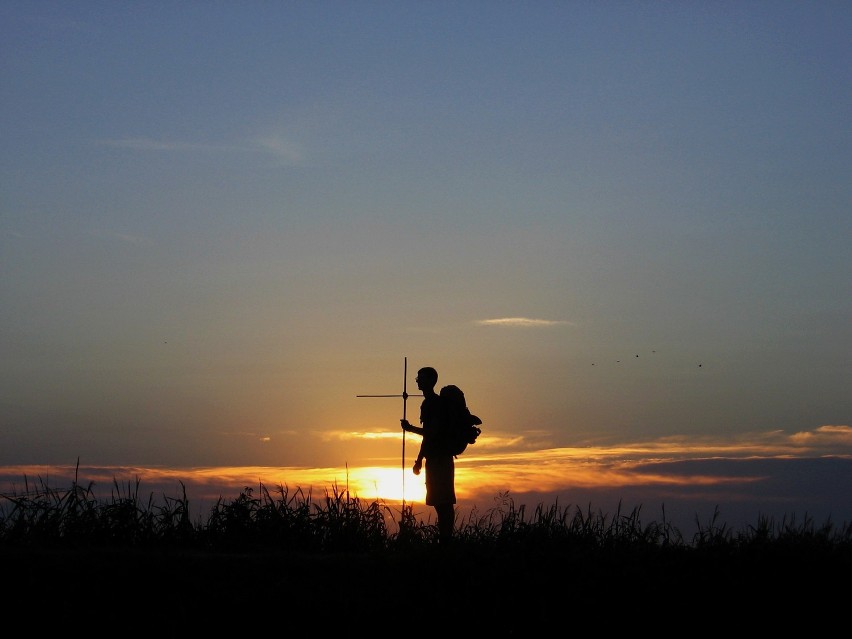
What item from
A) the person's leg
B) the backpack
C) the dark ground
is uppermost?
the backpack

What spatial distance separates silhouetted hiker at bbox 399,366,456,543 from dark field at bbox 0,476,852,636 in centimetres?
35

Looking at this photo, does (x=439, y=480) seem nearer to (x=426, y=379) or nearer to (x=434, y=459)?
(x=434, y=459)

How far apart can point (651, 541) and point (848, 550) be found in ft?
7.62

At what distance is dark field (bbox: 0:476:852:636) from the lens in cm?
988

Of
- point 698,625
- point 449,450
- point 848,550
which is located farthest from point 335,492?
point 848,550

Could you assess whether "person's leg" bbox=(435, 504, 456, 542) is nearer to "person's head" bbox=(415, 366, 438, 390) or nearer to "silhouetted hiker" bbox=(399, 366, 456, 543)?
"silhouetted hiker" bbox=(399, 366, 456, 543)

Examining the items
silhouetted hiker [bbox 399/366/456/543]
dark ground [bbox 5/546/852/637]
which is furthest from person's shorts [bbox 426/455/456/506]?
dark ground [bbox 5/546/852/637]

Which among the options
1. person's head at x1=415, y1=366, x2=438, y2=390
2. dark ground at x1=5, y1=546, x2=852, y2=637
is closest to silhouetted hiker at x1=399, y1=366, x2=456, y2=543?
person's head at x1=415, y1=366, x2=438, y2=390

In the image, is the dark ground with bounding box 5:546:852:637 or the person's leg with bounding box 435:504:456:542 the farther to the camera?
the person's leg with bounding box 435:504:456:542

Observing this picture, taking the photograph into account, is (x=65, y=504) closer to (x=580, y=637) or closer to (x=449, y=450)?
(x=449, y=450)

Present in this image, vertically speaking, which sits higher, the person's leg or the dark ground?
the person's leg

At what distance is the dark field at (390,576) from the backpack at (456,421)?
1107 millimetres

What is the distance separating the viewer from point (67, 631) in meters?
9.43

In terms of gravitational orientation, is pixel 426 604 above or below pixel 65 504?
below
